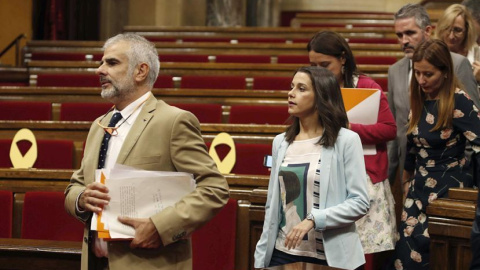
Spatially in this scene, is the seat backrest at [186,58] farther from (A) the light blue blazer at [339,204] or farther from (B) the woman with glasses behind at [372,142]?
(A) the light blue blazer at [339,204]

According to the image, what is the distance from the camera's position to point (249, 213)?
A: 2438 millimetres

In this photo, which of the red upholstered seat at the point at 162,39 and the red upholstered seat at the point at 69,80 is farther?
the red upholstered seat at the point at 162,39

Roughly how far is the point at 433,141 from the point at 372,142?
0.18 m

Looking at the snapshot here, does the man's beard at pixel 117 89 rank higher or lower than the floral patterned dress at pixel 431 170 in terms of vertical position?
higher

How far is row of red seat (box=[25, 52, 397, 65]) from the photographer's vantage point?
5.50 meters

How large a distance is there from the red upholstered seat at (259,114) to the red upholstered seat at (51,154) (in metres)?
0.89

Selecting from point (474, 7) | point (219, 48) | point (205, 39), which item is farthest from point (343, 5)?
point (474, 7)

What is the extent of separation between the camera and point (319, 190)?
1.98 metres

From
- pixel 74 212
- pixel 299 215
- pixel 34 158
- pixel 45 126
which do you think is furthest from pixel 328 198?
pixel 45 126

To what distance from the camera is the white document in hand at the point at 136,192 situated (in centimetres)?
174

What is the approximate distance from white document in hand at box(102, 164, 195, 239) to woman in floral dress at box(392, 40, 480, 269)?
2.79ft

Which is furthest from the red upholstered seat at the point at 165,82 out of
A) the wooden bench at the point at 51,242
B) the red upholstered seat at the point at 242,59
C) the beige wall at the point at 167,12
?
the beige wall at the point at 167,12

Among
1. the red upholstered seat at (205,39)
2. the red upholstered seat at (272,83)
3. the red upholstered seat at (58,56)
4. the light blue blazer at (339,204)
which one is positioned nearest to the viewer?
the light blue blazer at (339,204)

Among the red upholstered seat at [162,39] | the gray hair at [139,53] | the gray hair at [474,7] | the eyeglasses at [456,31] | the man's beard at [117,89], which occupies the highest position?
the gray hair at [474,7]
